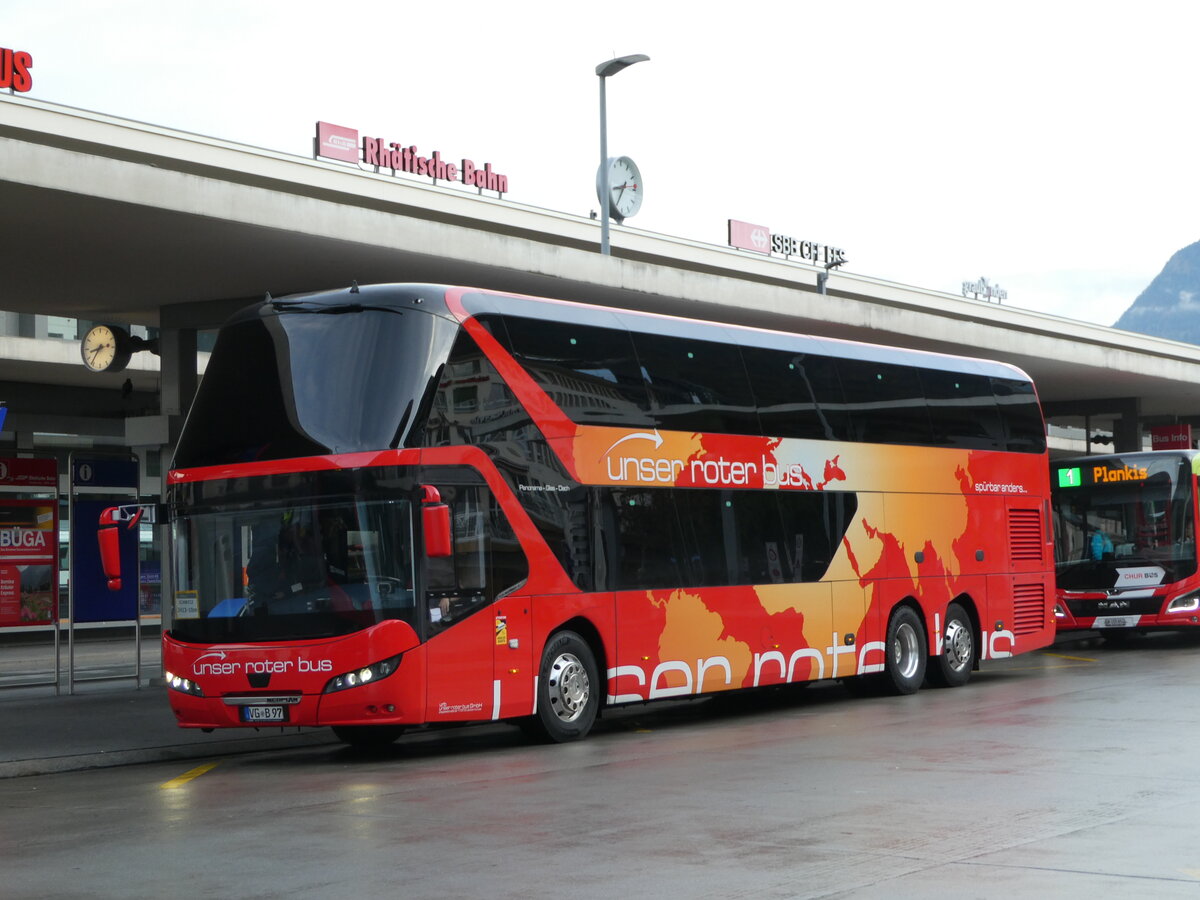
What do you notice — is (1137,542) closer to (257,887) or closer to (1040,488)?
(1040,488)

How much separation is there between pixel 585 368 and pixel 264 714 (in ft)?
14.1

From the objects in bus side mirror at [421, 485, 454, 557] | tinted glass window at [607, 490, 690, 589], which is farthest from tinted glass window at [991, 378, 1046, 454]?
bus side mirror at [421, 485, 454, 557]

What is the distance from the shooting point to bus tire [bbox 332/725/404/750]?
14812mm

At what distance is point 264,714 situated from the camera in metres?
13.4

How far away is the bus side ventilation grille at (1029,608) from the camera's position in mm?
21344

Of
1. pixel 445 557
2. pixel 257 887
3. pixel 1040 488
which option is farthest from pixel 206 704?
pixel 1040 488

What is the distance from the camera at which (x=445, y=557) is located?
13.5m

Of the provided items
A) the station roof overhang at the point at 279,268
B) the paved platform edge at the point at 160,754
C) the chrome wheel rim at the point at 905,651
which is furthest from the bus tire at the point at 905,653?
the paved platform edge at the point at 160,754

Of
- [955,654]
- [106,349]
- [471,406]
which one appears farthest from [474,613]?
[106,349]

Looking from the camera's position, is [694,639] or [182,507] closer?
[182,507]

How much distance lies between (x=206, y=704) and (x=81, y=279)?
30.5ft

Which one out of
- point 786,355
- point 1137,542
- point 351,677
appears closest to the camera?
point 351,677

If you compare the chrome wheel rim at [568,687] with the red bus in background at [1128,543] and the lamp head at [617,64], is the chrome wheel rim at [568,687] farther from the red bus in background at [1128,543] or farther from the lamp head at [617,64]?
the red bus in background at [1128,543]

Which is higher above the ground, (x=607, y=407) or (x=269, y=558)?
(x=607, y=407)
